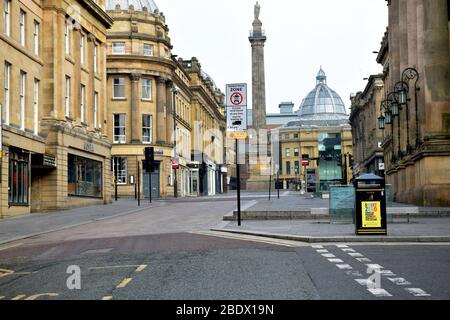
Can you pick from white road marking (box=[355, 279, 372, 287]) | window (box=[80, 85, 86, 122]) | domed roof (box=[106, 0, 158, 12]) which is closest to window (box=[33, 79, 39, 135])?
window (box=[80, 85, 86, 122])

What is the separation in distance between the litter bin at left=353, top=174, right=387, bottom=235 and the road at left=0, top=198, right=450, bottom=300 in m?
1.55

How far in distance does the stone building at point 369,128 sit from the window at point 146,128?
24.1 meters

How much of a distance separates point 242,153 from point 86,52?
10173cm

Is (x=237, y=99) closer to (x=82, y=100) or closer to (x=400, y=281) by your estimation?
(x=400, y=281)

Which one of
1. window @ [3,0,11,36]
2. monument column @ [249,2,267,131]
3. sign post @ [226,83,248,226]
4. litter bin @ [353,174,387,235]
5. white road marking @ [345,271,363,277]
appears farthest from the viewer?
monument column @ [249,2,267,131]

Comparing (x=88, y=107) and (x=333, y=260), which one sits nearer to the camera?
(x=333, y=260)

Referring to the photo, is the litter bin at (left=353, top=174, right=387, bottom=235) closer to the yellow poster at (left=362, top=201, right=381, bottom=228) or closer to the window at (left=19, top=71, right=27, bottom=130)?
the yellow poster at (left=362, top=201, right=381, bottom=228)

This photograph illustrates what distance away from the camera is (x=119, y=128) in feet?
230

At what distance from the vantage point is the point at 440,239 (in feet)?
54.4

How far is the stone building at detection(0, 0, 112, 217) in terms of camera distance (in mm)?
34031

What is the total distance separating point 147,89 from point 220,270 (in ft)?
202

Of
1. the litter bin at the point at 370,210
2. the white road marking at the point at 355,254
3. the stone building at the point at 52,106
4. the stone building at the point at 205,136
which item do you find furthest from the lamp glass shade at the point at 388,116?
the stone building at the point at 205,136
